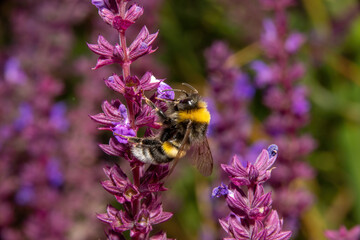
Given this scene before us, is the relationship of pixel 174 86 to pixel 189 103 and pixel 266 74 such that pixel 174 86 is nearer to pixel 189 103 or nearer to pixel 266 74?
pixel 266 74

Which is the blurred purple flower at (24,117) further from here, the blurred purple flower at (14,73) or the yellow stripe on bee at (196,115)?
the yellow stripe on bee at (196,115)

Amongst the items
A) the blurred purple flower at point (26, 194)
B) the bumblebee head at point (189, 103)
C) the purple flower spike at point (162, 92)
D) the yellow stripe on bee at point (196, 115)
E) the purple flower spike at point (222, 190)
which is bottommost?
the blurred purple flower at point (26, 194)

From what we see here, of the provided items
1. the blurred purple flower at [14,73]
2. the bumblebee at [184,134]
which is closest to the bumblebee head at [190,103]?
the bumblebee at [184,134]

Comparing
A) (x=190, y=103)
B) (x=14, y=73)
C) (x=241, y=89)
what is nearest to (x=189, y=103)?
(x=190, y=103)

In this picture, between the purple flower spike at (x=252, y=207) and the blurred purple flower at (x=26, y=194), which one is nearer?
the purple flower spike at (x=252, y=207)

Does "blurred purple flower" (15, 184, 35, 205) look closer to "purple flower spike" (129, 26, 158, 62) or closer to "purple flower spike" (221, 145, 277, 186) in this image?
"purple flower spike" (129, 26, 158, 62)


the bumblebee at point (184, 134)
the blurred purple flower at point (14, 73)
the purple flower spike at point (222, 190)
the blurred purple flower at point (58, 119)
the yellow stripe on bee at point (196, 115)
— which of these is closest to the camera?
the purple flower spike at point (222, 190)

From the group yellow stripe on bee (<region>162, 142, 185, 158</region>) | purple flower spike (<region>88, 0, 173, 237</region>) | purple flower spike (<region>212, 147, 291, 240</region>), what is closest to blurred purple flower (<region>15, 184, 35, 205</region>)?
A: yellow stripe on bee (<region>162, 142, 185, 158</region>)
